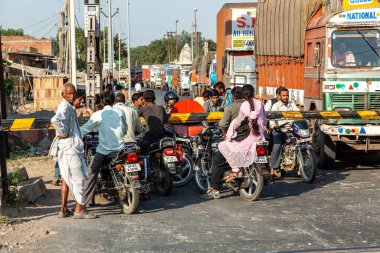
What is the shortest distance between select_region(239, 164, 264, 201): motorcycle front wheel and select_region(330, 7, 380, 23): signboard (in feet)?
15.8

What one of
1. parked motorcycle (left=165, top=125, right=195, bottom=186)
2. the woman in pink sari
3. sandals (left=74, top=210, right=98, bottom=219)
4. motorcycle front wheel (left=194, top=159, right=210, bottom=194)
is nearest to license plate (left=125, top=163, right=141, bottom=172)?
sandals (left=74, top=210, right=98, bottom=219)

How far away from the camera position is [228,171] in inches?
401

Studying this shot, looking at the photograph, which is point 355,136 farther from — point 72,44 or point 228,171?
point 72,44

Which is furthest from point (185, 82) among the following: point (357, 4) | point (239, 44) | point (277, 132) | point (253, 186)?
point (253, 186)

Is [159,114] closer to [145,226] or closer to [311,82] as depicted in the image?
[145,226]

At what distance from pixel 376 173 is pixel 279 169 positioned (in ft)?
6.30

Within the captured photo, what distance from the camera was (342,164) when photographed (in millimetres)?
14258

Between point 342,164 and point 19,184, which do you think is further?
point 342,164

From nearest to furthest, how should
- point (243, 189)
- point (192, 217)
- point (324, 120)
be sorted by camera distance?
point (192, 217)
point (243, 189)
point (324, 120)

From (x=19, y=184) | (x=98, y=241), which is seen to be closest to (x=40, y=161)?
(x=19, y=184)

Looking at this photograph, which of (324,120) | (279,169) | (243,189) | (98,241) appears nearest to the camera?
(98,241)

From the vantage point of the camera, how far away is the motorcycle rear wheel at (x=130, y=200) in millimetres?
8875

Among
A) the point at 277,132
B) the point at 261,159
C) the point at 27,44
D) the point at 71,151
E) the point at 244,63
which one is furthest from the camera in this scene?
the point at 27,44

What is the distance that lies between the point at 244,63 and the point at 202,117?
16.2 m
